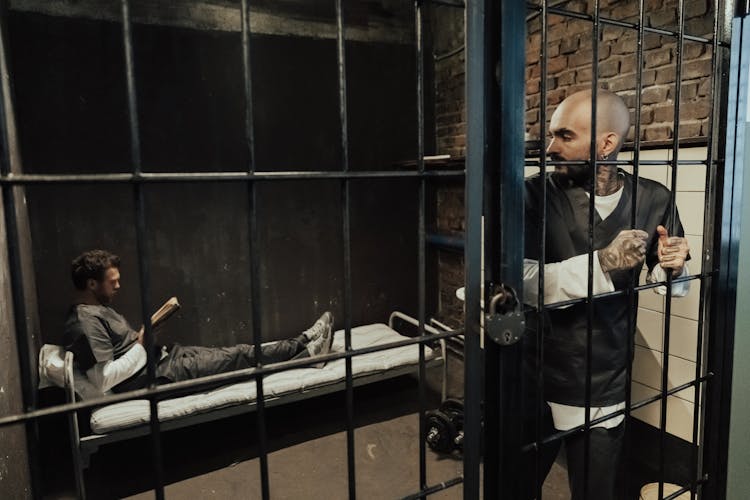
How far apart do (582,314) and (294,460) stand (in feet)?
6.48

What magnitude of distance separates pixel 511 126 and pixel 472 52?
188 mm

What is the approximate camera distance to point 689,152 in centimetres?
222

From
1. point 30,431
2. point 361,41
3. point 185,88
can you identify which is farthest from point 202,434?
point 361,41

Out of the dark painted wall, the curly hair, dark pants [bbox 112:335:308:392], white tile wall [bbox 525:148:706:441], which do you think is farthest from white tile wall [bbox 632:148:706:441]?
the curly hair

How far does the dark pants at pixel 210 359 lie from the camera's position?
3020 millimetres

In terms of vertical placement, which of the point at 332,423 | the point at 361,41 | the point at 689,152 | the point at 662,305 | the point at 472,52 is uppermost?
the point at 361,41

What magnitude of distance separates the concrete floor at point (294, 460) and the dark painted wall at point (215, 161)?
80 centimetres

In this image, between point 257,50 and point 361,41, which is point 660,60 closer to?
point 361,41

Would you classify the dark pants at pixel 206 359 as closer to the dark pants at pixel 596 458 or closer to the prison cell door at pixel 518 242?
the dark pants at pixel 596 458

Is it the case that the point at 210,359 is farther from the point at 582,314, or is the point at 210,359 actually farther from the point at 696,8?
the point at 696,8

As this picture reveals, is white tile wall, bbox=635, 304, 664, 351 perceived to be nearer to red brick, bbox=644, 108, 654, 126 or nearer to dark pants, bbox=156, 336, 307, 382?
red brick, bbox=644, 108, 654, 126

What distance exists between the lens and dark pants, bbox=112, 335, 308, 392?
2.98m

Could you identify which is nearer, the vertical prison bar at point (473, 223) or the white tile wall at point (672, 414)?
the vertical prison bar at point (473, 223)

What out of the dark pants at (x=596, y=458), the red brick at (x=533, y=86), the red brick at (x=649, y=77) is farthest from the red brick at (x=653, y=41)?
the dark pants at (x=596, y=458)
